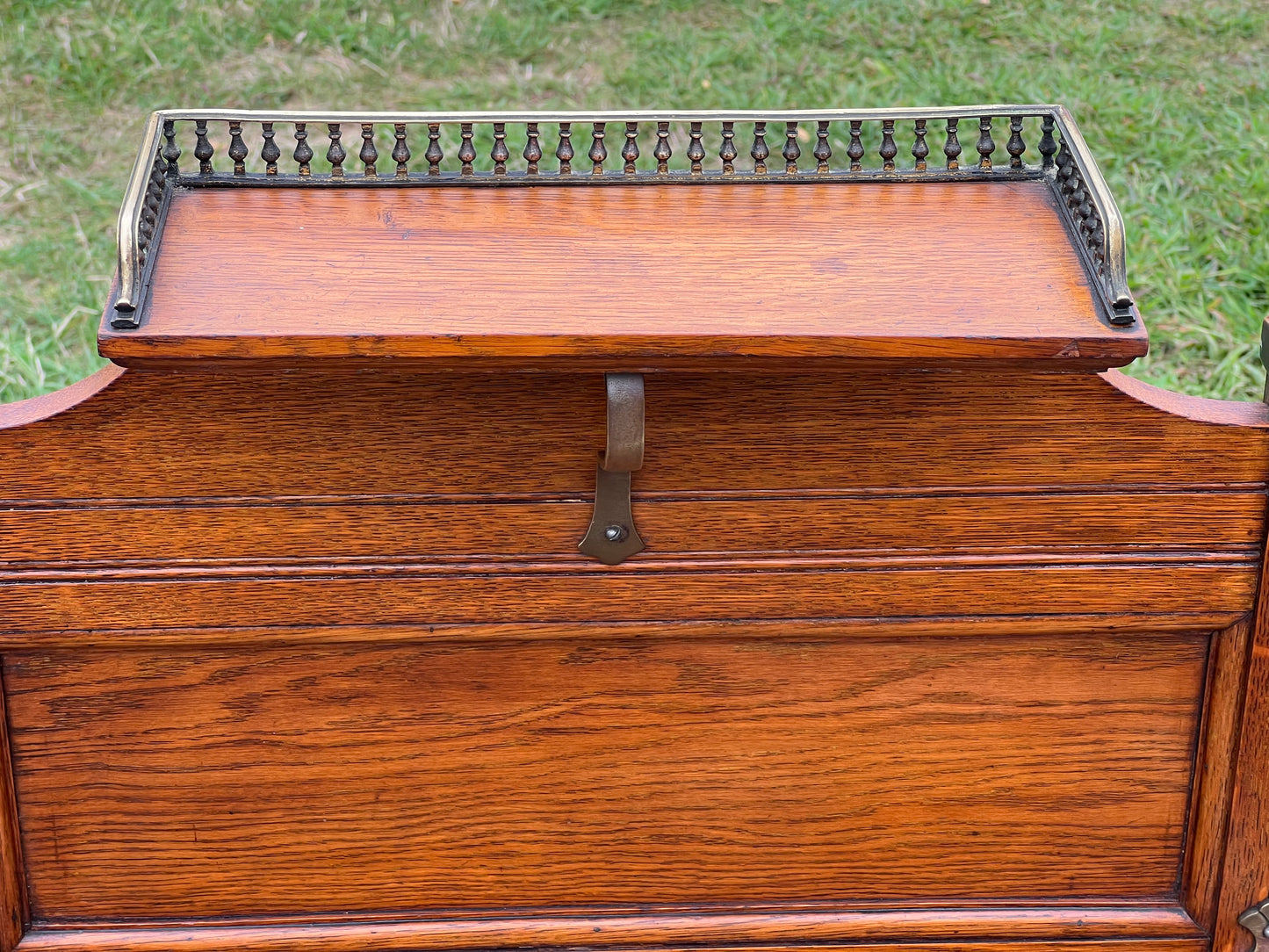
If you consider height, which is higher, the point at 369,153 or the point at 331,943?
the point at 369,153

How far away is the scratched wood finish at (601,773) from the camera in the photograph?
64.3 inches

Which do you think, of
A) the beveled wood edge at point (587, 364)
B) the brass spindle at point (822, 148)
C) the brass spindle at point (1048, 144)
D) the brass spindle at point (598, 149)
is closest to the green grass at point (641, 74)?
the brass spindle at point (1048, 144)

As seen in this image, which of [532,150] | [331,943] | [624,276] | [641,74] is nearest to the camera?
[624,276]

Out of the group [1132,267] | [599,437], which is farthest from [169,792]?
[1132,267]

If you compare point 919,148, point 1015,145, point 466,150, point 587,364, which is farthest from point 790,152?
point 587,364

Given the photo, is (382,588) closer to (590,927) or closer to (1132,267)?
(590,927)

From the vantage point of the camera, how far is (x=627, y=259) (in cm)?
144

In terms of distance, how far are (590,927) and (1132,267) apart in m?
1.69

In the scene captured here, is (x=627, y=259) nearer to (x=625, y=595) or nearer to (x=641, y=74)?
(x=625, y=595)

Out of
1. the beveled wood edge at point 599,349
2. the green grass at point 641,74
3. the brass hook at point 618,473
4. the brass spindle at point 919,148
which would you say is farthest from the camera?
the green grass at point 641,74

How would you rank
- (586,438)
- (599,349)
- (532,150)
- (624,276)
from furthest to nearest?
(532,150), (586,438), (624,276), (599,349)

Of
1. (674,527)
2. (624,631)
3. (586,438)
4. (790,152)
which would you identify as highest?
(790,152)

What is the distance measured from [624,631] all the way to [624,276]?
0.43 metres

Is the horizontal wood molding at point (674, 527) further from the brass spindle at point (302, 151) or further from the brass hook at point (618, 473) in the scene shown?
the brass spindle at point (302, 151)
